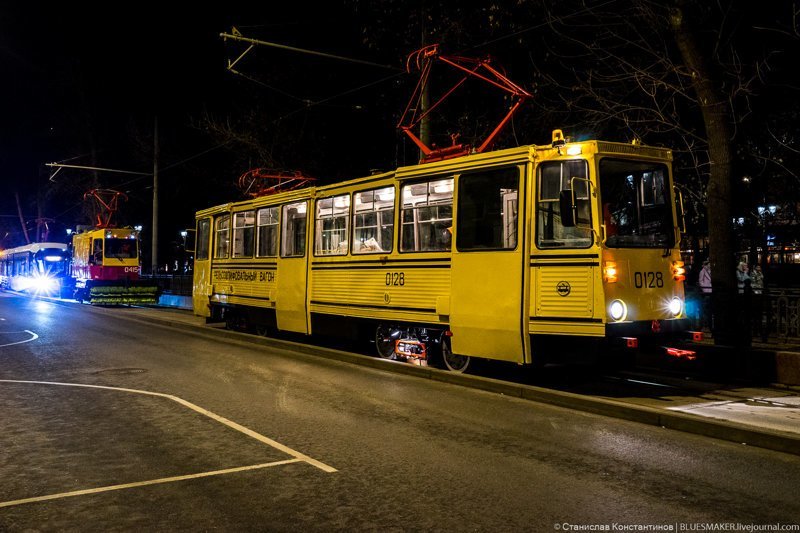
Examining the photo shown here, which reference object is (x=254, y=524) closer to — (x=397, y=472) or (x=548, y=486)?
(x=397, y=472)

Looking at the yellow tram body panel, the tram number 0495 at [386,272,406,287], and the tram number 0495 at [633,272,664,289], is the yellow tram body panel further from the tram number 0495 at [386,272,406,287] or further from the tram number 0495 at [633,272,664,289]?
the tram number 0495 at [633,272,664,289]

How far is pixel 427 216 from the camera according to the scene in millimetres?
11586

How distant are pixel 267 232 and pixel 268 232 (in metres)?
0.06

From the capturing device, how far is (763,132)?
1905cm

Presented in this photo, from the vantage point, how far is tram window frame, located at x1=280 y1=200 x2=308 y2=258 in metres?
14.9

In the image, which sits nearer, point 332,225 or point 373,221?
point 373,221

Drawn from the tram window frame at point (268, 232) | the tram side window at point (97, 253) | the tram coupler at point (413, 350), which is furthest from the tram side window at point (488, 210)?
the tram side window at point (97, 253)

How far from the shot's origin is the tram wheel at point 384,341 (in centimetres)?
1280

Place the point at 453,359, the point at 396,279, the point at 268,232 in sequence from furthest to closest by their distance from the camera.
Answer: the point at 268,232, the point at 396,279, the point at 453,359

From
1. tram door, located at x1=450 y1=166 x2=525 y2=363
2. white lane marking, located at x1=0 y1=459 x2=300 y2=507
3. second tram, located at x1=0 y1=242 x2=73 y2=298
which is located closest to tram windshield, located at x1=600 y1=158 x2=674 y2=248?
tram door, located at x1=450 y1=166 x2=525 y2=363

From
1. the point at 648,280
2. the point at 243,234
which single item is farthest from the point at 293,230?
the point at 648,280

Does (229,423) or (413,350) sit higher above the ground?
(413,350)

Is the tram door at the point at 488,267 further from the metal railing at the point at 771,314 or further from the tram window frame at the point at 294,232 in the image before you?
the tram window frame at the point at 294,232

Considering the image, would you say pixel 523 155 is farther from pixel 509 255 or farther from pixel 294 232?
pixel 294 232
